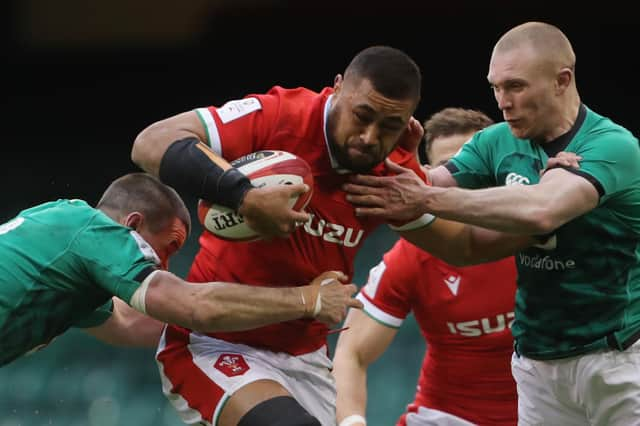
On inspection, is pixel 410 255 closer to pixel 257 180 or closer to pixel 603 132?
pixel 603 132

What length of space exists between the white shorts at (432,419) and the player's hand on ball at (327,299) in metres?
1.54

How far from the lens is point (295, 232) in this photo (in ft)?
13.5

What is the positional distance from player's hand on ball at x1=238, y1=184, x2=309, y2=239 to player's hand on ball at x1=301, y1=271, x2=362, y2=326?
1.09ft

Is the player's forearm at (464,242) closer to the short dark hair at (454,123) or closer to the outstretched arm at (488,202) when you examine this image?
the outstretched arm at (488,202)

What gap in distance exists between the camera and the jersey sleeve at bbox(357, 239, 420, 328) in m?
5.33

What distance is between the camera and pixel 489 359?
522 centimetres

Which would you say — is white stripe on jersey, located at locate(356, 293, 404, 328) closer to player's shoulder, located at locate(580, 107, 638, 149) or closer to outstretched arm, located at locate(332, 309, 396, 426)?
outstretched arm, located at locate(332, 309, 396, 426)

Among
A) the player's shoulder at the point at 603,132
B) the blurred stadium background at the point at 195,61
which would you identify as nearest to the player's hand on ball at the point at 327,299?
the player's shoulder at the point at 603,132

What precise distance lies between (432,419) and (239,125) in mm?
2198

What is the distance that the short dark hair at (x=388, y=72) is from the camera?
3.85 meters

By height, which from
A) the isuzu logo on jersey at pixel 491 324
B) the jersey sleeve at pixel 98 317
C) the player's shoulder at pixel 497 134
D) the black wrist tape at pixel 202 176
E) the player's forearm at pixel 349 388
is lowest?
the player's forearm at pixel 349 388

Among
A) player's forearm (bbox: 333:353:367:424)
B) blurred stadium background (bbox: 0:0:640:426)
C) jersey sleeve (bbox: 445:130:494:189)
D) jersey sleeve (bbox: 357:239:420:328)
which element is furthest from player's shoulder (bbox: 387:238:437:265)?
blurred stadium background (bbox: 0:0:640:426)

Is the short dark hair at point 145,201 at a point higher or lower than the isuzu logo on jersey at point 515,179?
lower

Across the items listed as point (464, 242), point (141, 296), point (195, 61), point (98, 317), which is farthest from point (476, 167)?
point (195, 61)
